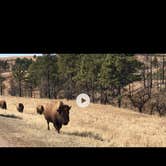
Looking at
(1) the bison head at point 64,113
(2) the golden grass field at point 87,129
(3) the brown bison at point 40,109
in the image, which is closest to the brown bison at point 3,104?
(2) the golden grass field at point 87,129

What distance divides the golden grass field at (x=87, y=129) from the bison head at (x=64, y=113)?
0.53 m

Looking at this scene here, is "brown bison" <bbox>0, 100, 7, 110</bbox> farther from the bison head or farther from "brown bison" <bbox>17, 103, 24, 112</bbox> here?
the bison head

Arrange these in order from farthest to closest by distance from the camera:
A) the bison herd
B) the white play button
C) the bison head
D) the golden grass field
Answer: the white play button
the bison herd
the bison head
the golden grass field

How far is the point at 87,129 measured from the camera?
21.6 metres

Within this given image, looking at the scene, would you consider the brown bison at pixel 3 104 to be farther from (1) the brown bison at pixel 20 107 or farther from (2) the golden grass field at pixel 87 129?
(1) the brown bison at pixel 20 107

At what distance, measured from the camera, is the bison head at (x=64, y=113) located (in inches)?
744

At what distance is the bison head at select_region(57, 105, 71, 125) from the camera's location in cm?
1891

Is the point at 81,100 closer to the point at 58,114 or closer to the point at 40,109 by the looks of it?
the point at 58,114

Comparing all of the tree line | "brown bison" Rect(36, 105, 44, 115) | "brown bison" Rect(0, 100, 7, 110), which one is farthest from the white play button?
"brown bison" Rect(0, 100, 7, 110)

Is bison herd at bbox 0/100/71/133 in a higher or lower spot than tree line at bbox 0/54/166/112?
lower

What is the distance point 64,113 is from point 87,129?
9.40 ft

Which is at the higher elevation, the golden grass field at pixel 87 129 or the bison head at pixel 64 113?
the bison head at pixel 64 113
